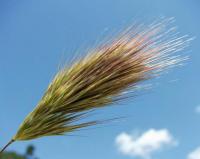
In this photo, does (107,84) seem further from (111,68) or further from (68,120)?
(68,120)

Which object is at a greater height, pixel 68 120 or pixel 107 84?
pixel 107 84

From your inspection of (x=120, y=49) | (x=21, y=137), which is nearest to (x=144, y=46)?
(x=120, y=49)

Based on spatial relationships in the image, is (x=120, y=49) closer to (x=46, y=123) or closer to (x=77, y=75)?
(x=77, y=75)

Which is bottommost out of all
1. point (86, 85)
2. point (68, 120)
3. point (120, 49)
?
point (68, 120)

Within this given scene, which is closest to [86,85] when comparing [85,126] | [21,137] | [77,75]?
[77,75]

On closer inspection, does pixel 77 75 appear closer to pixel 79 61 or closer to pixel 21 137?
pixel 79 61

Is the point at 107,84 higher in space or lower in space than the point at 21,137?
higher

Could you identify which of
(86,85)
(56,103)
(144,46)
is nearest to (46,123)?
(56,103)
